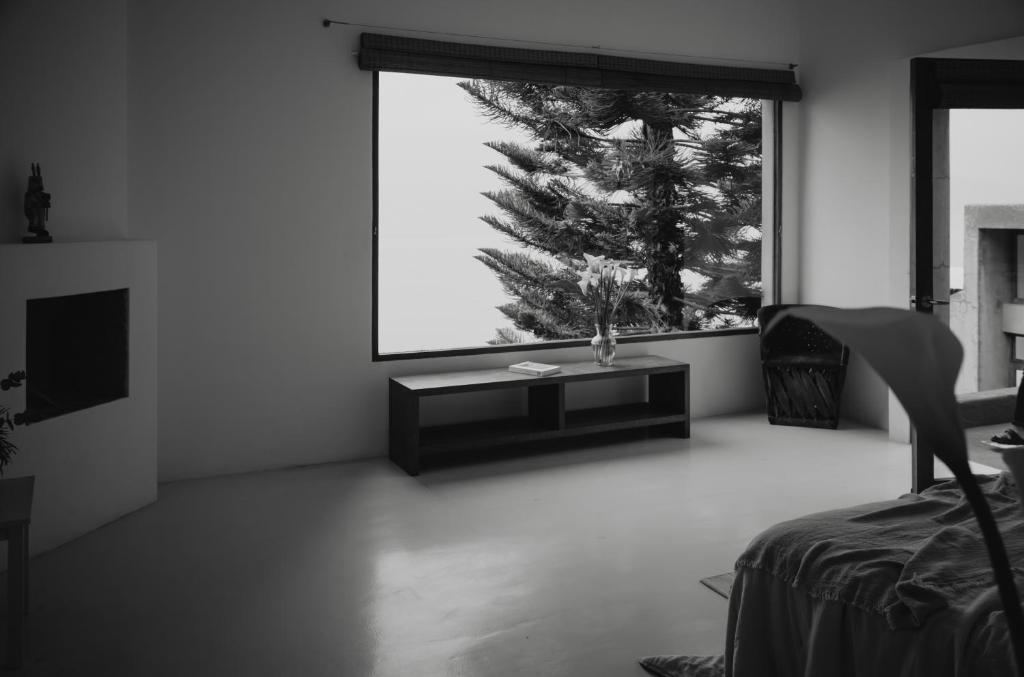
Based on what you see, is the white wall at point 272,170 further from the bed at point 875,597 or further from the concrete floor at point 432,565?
the bed at point 875,597

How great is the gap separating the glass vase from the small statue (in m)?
3.26

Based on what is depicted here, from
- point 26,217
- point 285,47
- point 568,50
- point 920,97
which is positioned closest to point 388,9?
point 285,47

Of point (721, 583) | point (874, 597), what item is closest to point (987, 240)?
point (721, 583)

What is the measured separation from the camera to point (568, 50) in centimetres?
599

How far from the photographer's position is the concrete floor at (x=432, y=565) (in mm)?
2975

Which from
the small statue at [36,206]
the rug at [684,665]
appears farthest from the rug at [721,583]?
the small statue at [36,206]

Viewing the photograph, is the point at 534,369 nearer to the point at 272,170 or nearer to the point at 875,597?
the point at 272,170

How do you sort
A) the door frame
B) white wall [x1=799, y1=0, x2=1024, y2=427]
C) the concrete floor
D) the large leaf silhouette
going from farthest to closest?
white wall [x1=799, y1=0, x2=1024, y2=427] < the door frame < the concrete floor < the large leaf silhouette

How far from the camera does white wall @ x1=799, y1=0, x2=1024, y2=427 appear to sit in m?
5.70

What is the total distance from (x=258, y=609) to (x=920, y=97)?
3.90 metres

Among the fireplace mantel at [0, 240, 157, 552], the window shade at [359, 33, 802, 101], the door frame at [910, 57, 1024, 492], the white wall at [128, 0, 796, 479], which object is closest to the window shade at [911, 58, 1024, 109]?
the door frame at [910, 57, 1024, 492]

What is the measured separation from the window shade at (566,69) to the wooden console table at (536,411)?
71.8 inches

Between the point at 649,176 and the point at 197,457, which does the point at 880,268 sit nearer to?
the point at 649,176

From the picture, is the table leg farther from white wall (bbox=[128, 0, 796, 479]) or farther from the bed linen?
white wall (bbox=[128, 0, 796, 479])
